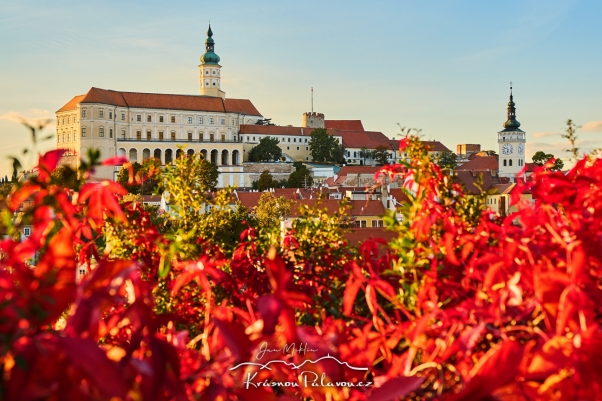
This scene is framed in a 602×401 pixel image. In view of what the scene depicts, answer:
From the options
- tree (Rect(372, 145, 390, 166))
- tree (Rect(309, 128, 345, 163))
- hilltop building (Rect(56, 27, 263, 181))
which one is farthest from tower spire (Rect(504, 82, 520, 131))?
hilltop building (Rect(56, 27, 263, 181))

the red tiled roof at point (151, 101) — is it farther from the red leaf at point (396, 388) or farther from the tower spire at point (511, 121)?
the red leaf at point (396, 388)

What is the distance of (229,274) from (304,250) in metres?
0.32

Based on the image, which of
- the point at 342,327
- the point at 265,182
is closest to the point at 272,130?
the point at 265,182

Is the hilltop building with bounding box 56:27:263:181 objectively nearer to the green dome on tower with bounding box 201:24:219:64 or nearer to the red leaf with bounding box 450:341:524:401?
the green dome on tower with bounding box 201:24:219:64

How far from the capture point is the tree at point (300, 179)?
7225cm

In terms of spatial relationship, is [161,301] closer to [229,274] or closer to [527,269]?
[229,274]

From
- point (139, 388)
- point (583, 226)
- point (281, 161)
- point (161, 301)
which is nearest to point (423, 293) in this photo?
point (583, 226)

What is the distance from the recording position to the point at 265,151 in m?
82.5

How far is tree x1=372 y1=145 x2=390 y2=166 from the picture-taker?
90.2 metres

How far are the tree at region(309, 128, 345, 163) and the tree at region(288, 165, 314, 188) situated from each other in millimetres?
11481

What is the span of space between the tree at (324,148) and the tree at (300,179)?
1148 cm

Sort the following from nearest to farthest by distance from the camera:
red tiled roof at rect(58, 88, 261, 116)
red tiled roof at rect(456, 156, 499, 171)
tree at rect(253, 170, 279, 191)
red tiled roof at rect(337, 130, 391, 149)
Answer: tree at rect(253, 170, 279, 191) → red tiled roof at rect(58, 88, 261, 116) → red tiled roof at rect(456, 156, 499, 171) → red tiled roof at rect(337, 130, 391, 149)

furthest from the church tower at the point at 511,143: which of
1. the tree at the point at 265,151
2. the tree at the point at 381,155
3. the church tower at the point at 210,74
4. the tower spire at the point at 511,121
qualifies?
the church tower at the point at 210,74

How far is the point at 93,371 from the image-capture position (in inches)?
34.5
